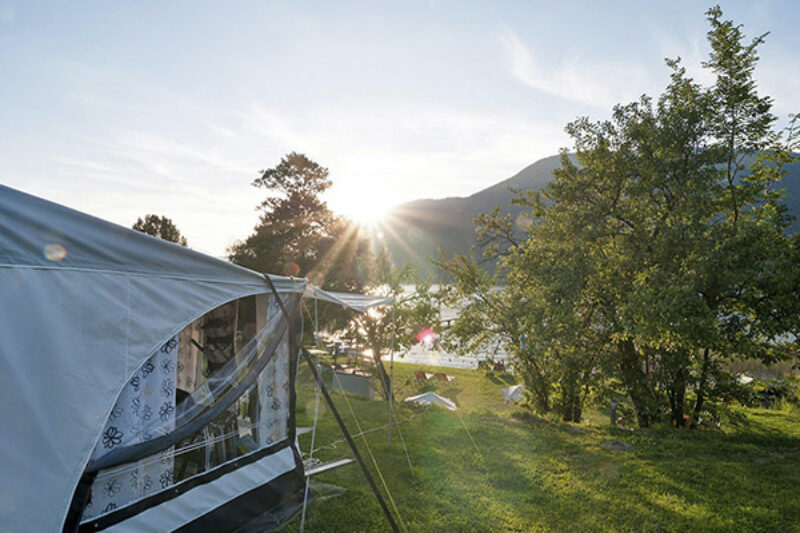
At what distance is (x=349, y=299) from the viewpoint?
5785 millimetres

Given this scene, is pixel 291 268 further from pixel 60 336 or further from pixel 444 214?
pixel 444 214

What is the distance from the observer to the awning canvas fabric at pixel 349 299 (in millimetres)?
5004

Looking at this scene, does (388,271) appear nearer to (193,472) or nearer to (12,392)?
(193,472)

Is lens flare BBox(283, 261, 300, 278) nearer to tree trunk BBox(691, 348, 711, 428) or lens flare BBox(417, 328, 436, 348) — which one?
lens flare BBox(417, 328, 436, 348)

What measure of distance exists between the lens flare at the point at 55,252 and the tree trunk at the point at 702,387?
9.54 meters

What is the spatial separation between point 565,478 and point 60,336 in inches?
224

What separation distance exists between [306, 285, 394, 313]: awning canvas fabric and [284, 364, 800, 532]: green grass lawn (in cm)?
213

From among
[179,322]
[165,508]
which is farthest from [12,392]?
[165,508]

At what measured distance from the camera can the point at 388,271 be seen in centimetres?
2145

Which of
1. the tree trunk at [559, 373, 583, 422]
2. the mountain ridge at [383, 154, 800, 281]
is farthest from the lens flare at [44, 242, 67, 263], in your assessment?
the mountain ridge at [383, 154, 800, 281]

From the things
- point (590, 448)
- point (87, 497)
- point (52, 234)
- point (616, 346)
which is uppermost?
point (52, 234)

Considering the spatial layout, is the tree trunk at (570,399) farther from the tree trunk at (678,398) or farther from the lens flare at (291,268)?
the lens flare at (291,268)

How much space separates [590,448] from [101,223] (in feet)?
23.8

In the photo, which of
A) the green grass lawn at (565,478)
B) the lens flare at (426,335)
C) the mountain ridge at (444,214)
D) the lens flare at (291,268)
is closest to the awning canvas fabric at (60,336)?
the green grass lawn at (565,478)
